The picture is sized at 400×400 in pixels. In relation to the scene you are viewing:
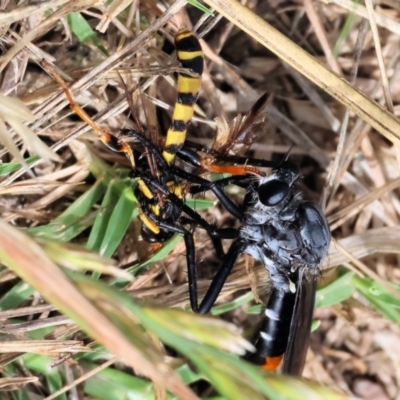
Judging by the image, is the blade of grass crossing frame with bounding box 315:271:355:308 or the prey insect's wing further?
the blade of grass crossing frame with bounding box 315:271:355:308

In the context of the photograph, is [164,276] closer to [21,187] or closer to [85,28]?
[21,187]

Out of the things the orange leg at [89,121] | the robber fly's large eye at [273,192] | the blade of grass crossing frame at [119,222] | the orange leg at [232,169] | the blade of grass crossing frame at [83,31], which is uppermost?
the blade of grass crossing frame at [83,31]

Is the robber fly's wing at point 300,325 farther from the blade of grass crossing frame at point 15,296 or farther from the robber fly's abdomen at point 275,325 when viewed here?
the blade of grass crossing frame at point 15,296

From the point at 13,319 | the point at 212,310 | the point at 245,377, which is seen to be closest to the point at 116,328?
the point at 245,377

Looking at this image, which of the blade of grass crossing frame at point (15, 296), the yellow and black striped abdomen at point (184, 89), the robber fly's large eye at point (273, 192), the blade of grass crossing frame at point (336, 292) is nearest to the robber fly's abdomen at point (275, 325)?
the blade of grass crossing frame at point (336, 292)

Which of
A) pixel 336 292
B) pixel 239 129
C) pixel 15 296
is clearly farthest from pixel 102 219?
pixel 336 292

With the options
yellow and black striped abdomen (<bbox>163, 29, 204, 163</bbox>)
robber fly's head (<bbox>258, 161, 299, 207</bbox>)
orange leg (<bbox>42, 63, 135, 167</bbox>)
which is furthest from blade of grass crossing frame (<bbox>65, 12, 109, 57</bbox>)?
robber fly's head (<bbox>258, 161, 299, 207</bbox>)

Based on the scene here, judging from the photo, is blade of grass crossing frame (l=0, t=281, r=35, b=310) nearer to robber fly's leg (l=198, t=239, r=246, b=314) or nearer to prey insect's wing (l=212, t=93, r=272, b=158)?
robber fly's leg (l=198, t=239, r=246, b=314)
